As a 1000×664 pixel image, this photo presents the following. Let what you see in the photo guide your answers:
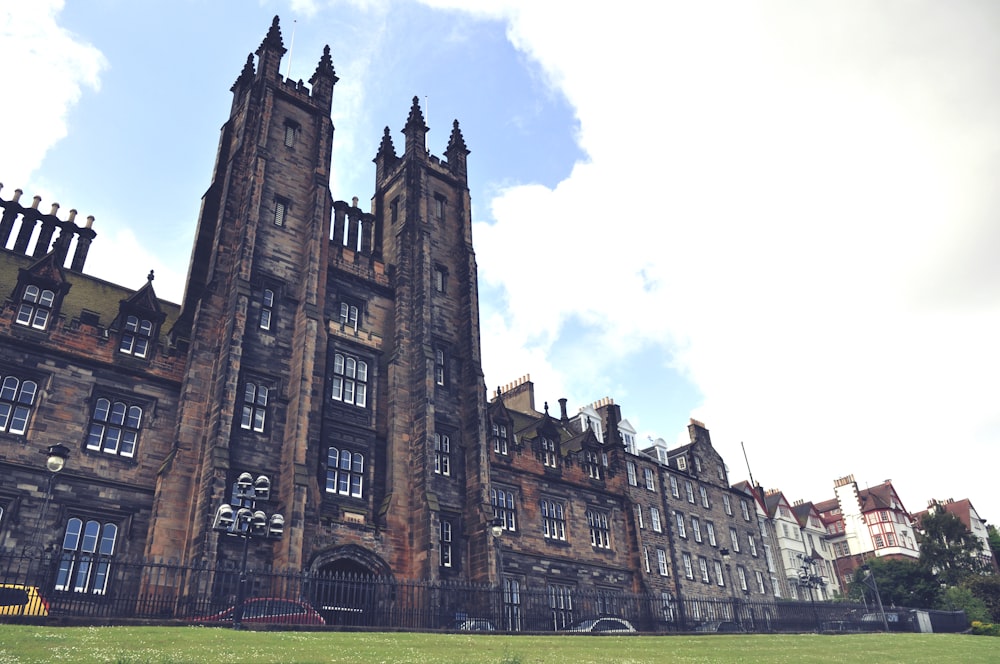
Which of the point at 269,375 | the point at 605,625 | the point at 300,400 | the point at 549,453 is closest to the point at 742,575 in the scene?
the point at 549,453

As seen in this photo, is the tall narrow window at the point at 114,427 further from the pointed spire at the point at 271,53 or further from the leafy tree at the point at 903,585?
the leafy tree at the point at 903,585

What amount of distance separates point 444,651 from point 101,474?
14.6 m

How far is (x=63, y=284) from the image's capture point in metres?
26.4

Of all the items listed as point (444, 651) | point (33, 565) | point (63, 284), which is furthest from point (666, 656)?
point (63, 284)

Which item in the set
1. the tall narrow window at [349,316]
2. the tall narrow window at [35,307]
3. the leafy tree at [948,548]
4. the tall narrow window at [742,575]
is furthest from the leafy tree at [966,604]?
the tall narrow window at [35,307]

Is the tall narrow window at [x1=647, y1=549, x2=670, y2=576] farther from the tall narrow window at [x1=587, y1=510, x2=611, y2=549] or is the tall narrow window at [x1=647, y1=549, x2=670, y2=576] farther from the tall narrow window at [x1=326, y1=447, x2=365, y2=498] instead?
the tall narrow window at [x1=326, y1=447, x2=365, y2=498]

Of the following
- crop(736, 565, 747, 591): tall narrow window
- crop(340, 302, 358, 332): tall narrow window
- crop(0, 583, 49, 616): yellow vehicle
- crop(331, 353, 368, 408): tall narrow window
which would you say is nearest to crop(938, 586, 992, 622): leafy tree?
crop(736, 565, 747, 591): tall narrow window

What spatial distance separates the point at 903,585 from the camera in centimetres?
5903

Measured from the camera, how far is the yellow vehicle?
667 inches

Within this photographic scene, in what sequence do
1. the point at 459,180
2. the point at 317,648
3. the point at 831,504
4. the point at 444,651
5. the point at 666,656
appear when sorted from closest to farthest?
the point at 317,648 → the point at 444,651 → the point at 666,656 → the point at 459,180 → the point at 831,504

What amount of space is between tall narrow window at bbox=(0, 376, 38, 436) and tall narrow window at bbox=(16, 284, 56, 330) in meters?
2.28

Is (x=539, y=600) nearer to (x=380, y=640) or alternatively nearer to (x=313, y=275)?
(x=380, y=640)

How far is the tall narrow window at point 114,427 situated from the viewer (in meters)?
24.9

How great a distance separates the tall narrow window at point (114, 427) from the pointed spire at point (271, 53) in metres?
18.1
